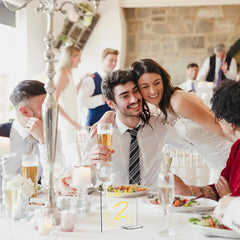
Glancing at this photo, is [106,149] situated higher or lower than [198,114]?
lower

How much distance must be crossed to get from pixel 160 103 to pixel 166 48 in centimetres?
502

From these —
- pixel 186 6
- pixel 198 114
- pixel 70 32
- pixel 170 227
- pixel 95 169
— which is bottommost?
pixel 170 227

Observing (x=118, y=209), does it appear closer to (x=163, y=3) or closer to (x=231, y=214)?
(x=231, y=214)

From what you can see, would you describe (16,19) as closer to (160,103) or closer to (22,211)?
(160,103)

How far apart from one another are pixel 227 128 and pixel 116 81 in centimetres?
77

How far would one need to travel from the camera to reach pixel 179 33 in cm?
764

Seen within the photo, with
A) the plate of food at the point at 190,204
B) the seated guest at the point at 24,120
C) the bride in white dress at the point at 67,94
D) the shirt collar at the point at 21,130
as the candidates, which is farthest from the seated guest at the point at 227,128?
the bride in white dress at the point at 67,94

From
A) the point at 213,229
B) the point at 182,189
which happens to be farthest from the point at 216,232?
the point at 182,189

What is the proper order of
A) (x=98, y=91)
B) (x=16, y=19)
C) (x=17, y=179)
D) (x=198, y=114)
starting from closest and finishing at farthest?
1. (x=17, y=179)
2. (x=198, y=114)
3. (x=98, y=91)
4. (x=16, y=19)

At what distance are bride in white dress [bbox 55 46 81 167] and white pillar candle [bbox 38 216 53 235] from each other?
3138mm

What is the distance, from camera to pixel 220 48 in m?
7.30

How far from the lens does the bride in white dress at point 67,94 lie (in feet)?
15.5

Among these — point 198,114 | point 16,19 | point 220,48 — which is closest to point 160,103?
point 198,114

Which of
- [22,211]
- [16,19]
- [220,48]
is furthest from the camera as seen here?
[220,48]
